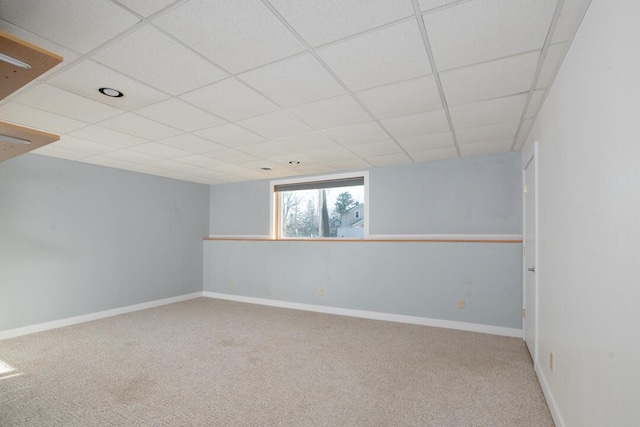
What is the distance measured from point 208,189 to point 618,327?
22.3 feet

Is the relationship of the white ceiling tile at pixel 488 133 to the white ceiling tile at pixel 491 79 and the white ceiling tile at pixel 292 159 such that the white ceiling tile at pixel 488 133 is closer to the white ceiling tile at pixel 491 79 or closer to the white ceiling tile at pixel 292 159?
the white ceiling tile at pixel 491 79

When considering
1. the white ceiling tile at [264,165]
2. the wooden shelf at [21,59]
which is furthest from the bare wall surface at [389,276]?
the wooden shelf at [21,59]

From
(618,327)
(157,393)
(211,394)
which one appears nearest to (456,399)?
(618,327)

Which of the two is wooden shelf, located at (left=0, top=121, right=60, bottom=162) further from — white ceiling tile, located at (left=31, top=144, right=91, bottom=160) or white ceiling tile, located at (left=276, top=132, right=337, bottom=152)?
white ceiling tile, located at (left=31, top=144, right=91, bottom=160)

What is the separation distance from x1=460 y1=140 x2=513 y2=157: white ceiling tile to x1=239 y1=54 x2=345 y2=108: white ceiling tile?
7.64 ft

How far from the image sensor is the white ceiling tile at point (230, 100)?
94.3 inches

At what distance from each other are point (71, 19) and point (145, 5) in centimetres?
44

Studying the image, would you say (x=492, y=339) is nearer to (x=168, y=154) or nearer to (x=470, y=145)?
(x=470, y=145)

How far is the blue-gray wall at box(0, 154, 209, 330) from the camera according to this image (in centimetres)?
412

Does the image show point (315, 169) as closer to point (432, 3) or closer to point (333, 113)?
point (333, 113)

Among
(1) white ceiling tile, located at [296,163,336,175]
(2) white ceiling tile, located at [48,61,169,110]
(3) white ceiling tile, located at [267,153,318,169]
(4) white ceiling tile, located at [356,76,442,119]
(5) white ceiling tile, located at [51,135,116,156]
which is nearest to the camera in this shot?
(2) white ceiling tile, located at [48,61,169,110]

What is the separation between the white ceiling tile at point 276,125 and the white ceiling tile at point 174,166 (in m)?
2.01

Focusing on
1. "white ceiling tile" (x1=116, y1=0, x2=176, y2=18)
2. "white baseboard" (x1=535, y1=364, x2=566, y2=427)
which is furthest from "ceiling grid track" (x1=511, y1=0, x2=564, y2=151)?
"white baseboard" (x1=535, y1=364, x2=566, y2=427)

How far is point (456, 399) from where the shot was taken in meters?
2.47
